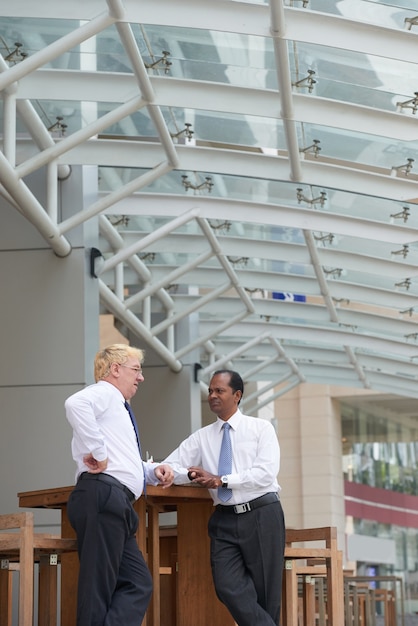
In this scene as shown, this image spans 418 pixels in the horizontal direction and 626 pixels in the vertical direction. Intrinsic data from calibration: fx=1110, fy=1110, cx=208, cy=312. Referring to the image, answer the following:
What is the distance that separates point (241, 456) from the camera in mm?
6500

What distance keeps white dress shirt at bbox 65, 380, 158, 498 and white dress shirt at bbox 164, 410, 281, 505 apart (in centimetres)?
56

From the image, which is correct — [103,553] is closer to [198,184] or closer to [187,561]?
[187,561]

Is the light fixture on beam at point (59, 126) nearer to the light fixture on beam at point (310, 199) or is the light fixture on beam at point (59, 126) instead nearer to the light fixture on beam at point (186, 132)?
the light fixture on beam at point (186, 132)

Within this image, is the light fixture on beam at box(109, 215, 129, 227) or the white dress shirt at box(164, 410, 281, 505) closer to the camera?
the white dress shirt at box(164, 410, 281, 505)

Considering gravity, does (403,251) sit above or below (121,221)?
below

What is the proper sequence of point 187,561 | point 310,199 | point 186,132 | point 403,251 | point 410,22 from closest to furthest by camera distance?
point 187,561 < point 410,22 < point 186,132 < point 310,199 < point 403,251

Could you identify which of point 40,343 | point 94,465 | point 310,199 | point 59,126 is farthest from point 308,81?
point 94,465

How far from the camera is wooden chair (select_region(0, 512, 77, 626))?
5.88 metres

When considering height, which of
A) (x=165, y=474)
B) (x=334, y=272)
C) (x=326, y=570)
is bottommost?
(x=326, y=570)

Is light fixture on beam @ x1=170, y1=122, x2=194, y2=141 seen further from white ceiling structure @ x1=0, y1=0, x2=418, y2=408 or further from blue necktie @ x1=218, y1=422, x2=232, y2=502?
blue necktie @ x1=218, y1=422, x2=232, y2=502

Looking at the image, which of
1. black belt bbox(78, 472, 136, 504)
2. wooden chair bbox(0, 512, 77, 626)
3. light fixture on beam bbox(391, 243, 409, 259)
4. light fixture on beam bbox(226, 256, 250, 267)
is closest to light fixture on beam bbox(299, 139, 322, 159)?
light fixture on beam bbox(391, 243, 409, 259)

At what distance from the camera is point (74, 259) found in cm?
1156

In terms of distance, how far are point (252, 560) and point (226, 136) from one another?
235 inches

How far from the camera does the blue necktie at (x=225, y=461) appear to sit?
6359mm
